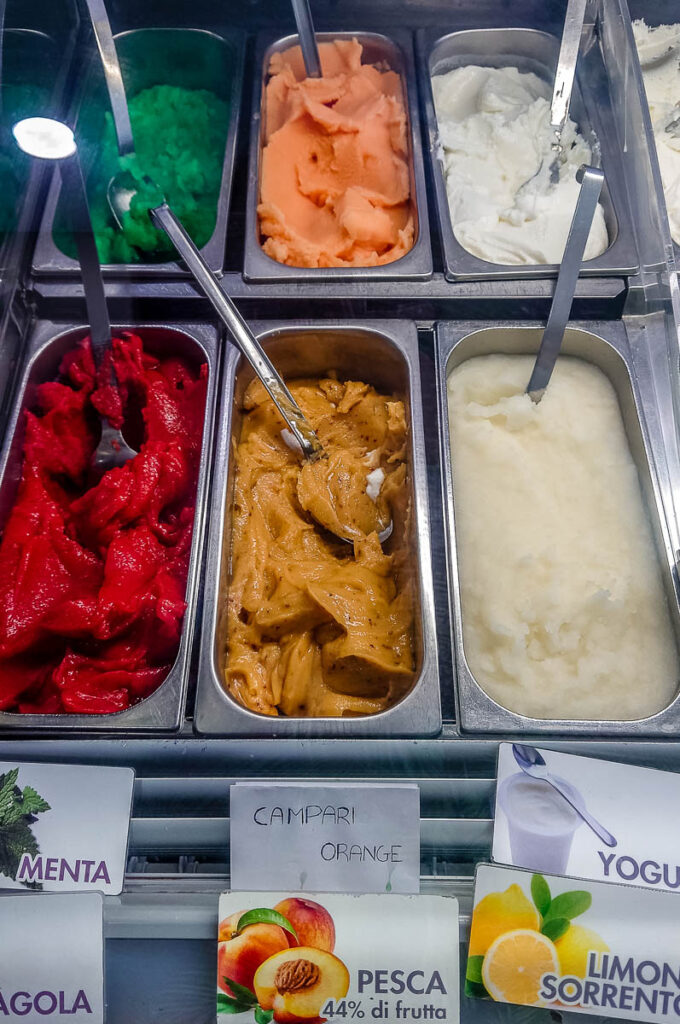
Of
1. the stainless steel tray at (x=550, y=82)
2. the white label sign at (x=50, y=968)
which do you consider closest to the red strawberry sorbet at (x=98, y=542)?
the white label sign at (x=50, y=968)

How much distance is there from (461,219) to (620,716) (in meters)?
1.33

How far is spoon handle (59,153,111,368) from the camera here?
58.2 inches

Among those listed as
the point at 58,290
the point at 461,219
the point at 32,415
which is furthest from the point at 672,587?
the point at 58,290

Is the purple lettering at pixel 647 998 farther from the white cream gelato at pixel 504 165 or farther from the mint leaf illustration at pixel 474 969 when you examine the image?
the white cream gelato at pixel 504 165

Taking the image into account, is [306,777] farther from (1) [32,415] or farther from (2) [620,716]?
(1) [32,415]

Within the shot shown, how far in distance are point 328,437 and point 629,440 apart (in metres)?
0.69

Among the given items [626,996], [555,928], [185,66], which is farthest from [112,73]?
[626,996]

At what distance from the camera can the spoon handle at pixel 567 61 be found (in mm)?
1895

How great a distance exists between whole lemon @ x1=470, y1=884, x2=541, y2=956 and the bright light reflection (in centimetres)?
140

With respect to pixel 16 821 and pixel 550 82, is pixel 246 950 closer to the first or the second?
pixel 16 821

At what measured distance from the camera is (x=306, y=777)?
1.16 metres

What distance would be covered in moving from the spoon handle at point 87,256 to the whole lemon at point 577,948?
1.42m

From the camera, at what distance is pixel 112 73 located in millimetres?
1958

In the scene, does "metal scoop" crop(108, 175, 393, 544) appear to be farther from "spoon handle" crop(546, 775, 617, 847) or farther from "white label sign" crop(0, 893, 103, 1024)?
"white label sign" crop(0, 893, 103, 1024)
